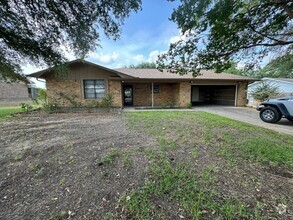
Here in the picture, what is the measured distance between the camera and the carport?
1419cm

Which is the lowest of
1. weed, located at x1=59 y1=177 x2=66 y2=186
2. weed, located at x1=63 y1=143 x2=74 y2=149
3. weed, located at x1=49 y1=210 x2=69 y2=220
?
weed, located at x1=49 y1=210 x2=69 y2=220

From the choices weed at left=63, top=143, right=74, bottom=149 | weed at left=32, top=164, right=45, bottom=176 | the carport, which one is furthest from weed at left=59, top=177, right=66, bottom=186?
the carport

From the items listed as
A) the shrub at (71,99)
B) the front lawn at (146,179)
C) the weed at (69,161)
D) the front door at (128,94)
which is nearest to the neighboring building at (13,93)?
the shrub at (71,99)

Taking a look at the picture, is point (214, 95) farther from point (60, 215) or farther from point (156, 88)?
point (60, 215)

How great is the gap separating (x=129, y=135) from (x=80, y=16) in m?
4.04

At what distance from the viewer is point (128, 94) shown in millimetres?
14188

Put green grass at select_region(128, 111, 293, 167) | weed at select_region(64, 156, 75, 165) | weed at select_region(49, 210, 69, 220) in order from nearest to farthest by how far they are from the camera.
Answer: weed at select_region(49, 210, 69, 220) < weed at select_region(64, 156, 75, 165) < green grass at select_region(128, 111, 293, 167)

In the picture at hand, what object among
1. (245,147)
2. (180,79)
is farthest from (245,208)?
(180,79)

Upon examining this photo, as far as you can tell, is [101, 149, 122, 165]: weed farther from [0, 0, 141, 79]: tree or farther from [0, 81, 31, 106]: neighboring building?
[0, 81, 31, 106]: neighboring building

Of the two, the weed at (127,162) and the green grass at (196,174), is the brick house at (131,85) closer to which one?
the green grass at (196,174)

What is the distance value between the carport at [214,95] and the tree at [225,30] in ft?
30.8

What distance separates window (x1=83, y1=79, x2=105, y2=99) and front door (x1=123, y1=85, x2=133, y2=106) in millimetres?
3032

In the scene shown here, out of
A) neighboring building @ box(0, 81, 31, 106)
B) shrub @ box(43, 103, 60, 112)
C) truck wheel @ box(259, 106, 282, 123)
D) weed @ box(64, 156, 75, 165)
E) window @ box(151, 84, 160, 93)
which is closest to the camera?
weed @ box(64, 156, 75, 165)

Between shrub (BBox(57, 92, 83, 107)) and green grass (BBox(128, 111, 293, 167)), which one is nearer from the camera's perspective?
green grass (BBox(128, 111, 293, 167))
